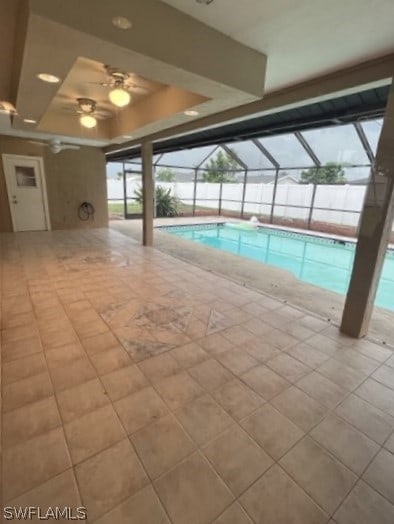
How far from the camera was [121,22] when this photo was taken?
1576 mm

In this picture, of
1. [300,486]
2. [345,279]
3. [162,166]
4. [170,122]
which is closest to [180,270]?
[170,122]

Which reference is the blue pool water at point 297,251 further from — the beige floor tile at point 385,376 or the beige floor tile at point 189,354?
the beige floor tile at point 189,354

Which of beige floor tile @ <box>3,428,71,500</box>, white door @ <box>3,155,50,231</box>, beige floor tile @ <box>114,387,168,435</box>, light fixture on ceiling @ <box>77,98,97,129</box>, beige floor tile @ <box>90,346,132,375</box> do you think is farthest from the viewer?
white door @ <box>3,155,50,231</box>

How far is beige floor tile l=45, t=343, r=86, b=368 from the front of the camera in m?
1.97

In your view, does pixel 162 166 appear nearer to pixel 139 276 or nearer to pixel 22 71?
pixel 139 276

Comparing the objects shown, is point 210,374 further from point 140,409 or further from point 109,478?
point 109,478

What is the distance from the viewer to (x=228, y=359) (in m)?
2.08

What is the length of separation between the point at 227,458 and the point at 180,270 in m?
3.08

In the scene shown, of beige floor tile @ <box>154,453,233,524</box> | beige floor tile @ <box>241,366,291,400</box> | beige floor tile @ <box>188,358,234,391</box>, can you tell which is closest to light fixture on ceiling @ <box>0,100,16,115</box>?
beige floor tile @ <box>188,358,234,391</box>

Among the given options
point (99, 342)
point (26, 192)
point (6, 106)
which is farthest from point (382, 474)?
point (26, 192)

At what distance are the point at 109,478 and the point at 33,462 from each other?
387 millimetres

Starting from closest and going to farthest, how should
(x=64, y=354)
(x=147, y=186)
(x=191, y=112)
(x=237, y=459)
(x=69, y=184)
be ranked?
(x=237, y=459)
(x=64, y=354)
(x=191, y=112)
(x=147, y=186)
(x=69, y=184)

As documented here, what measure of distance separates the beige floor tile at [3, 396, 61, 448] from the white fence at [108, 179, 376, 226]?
8030 mm

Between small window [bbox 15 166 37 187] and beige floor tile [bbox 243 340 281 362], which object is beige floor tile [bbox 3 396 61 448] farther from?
small window [bbox 15 166 37 187]
